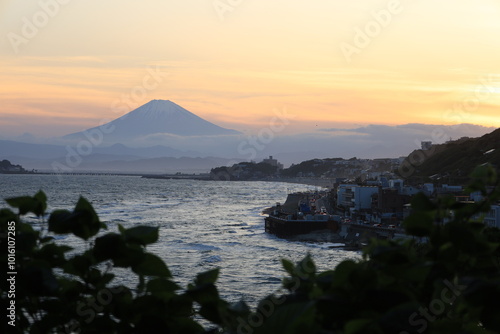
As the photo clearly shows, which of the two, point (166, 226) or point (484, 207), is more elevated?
point (484, 207)

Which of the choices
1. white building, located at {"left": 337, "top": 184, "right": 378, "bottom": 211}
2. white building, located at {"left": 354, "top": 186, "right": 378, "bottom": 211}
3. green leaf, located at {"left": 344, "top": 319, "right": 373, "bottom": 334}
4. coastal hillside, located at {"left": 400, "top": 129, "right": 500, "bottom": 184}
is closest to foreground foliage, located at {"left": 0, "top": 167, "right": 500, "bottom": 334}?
green leaf, located at {"left": 344, "top": 319, "right": 373, "bottom": 334}

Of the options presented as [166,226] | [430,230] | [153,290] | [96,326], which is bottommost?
[166,226]

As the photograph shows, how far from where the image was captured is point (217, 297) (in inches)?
98.6

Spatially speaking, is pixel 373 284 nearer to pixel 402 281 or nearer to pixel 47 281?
pixel 402 281

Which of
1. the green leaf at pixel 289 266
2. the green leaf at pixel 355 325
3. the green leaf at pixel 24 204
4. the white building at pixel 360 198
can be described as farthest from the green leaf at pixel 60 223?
the white building at pixel 360 198

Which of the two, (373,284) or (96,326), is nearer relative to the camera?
(373,284)

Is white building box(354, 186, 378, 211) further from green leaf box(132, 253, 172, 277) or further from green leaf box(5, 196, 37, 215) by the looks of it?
green leaf box(132, 253, 172, 277)

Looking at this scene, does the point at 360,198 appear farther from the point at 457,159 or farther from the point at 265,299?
the point at 265,299

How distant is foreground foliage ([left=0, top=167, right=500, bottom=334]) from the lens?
2.17 meters

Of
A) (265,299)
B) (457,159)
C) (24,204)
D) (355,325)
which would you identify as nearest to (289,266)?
(265,299)

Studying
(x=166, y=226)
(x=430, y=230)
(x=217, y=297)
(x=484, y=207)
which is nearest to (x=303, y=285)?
(x=217, y=297)

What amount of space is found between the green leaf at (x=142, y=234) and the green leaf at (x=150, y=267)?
2.3 inches

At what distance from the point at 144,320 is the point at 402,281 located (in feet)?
3.24

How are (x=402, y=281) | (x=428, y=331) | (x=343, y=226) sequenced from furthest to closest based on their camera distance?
1. (x=343, y=226)
2. (x=402, y=281)
3. (x=428, y=331)
